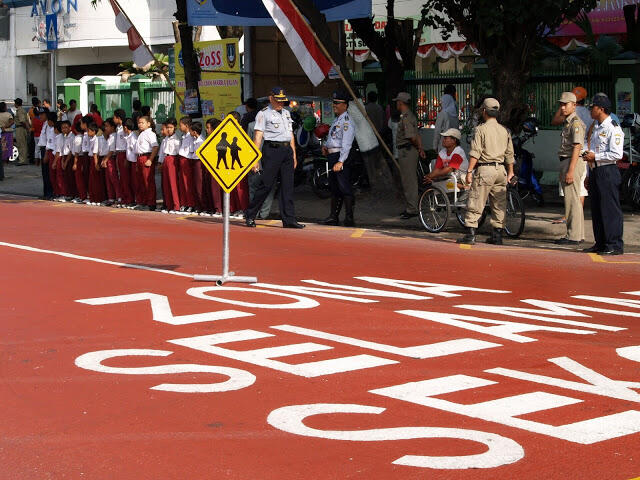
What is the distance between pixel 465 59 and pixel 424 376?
28360 millimetres

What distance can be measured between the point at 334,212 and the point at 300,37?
9.18 feet

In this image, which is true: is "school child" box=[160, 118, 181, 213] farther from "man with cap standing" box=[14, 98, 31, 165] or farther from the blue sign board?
"man with cap standing" box=[14, 98, 31, 165]

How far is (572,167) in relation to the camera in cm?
1461

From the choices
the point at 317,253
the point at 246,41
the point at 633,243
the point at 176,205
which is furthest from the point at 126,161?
the point at 633,243

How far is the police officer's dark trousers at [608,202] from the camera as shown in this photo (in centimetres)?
1395

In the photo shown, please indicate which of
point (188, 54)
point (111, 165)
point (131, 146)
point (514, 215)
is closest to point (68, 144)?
point (111, 165)

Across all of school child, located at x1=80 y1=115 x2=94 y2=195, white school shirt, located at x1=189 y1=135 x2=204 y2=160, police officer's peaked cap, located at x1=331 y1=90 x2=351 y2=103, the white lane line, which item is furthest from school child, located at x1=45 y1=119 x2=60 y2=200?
the white lane line

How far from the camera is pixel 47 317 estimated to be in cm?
964

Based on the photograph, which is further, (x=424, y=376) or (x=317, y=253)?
(x=317, y=253)

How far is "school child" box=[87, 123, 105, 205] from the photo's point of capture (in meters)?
22.6

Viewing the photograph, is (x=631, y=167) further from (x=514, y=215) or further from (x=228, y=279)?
(x=228, y=279)

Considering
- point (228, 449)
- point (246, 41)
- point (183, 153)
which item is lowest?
point (228, 449)

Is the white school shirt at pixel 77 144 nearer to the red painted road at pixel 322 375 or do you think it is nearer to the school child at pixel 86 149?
the school child at pixel 86 149

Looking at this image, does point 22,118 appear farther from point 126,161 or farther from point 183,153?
point 183,153
